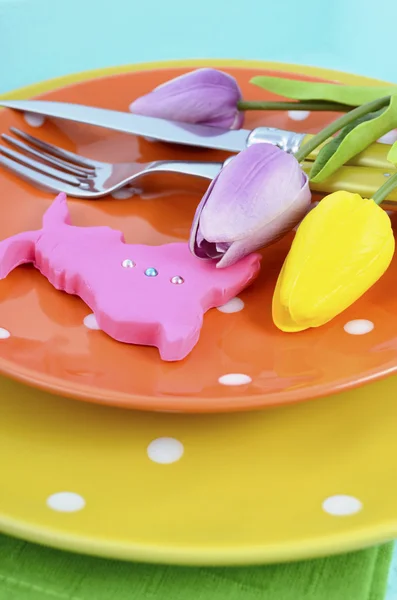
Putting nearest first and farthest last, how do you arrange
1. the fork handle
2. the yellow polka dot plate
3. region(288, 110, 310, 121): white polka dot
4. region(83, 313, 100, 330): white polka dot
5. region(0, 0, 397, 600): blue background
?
1. the yellow polka dot plate
2. region(83, 313, 100, 330): white polka dot
3. the fork handle
4. region(288, 110, 310, 121): white polka dot
5. region(0, 0, 397, 600): blue background

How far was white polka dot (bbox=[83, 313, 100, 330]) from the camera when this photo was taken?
49 centimetres

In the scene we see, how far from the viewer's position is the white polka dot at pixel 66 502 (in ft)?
1.31

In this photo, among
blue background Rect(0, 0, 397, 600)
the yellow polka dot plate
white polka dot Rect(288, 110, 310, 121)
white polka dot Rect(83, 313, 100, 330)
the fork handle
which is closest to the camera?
the yellow polka dot plate

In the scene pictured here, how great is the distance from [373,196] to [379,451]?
0.16 metres

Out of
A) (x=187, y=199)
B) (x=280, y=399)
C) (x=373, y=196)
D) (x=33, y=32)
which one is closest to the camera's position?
(x=280, y=399)

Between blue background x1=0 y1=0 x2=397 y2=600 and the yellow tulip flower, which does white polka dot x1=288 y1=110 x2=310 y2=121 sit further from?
blue background x1=0 y1=0 x2=397 y2=600

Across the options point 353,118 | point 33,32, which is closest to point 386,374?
point 353,118

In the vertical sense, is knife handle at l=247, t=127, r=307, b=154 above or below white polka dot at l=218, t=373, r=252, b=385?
above

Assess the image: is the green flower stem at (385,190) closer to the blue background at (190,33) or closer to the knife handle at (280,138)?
the knife handle at (280,138)

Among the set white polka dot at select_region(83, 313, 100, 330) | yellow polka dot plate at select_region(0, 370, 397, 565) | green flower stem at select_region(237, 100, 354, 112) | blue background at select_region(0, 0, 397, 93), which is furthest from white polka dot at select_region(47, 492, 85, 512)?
blue background at select_region(0, 0, 397, 93)

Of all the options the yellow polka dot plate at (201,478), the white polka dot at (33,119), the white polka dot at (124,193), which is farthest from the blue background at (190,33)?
the yellow polka dot plate at (201,478)

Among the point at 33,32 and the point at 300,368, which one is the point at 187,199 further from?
the point at 33,32

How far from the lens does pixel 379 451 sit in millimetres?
444

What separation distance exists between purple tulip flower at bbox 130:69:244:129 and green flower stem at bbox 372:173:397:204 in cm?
20
